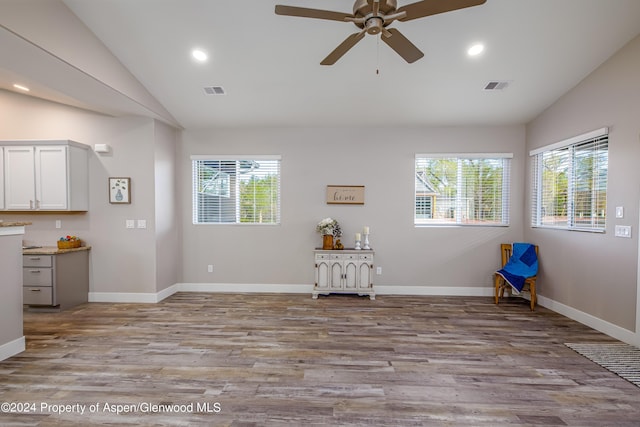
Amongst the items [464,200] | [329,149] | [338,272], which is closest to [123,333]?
[338,272]

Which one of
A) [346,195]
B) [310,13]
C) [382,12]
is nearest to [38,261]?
[346,195]

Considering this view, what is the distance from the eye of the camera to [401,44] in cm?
244

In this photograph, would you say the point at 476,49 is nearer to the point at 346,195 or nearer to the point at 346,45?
the point at 346,45

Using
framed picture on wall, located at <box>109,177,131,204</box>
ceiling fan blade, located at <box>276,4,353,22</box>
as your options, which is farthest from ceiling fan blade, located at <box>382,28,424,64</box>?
framed picture on wall, located at <box>109,177,131,204</box>

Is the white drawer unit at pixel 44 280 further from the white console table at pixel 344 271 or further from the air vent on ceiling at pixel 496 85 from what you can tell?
the air vent on ceiling at pixel 496 85

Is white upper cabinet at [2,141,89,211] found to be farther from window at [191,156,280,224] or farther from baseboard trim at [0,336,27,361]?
baseboard trim at [0,336,27,361]

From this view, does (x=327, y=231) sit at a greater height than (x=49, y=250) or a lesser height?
greater

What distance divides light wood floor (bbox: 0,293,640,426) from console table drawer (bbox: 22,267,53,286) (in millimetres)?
483

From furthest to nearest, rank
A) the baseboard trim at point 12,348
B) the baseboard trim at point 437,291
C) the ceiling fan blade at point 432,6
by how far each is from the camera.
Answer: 1. the baseboard trim at point 437,291
2. the baseboard trim at point 12,348
3. the ceiling fan blade at point 432,6

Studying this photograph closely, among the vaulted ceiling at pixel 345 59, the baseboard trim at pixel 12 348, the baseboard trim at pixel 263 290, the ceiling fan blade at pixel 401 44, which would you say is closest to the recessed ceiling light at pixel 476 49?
the vaulted ceiling at pixel 345 59

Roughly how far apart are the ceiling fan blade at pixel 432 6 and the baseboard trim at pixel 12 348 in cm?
428

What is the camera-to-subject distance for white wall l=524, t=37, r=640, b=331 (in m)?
3.14

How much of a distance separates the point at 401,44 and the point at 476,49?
150 centimetres

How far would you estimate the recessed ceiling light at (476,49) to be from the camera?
10.9 ft
